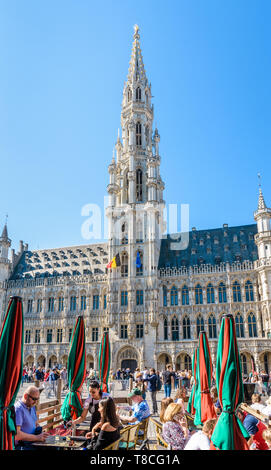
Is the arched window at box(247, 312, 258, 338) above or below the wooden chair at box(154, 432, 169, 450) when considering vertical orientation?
above

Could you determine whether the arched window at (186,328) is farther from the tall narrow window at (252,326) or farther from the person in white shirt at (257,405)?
the person in white shirt at (257,405)

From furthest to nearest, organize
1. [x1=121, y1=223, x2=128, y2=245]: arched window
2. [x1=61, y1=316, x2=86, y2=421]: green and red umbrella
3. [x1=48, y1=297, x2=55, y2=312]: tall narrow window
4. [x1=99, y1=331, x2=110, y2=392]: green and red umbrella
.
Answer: [x1=48, y1=297, x2=55, y2=312]: tall narrow window → [x1=121, y1=223, x2=128, y2=245]: arched window → [x1=99, y1=331, x2=110, y2=392]: green and red umbrella → [x1=61, y1=316, x2=86, y2=421]: green and red umbrella

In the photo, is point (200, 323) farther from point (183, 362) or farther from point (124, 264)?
point (124, 264)

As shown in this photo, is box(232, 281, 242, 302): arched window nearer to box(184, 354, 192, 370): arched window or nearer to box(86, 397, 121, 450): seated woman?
box(184, 354, 192, 370): arched window

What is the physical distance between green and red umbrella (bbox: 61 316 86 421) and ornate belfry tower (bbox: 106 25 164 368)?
3287 cm

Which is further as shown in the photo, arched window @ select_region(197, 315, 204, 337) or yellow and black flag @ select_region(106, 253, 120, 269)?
yellow and black flag @ select_region(106, 253, 120, 269)

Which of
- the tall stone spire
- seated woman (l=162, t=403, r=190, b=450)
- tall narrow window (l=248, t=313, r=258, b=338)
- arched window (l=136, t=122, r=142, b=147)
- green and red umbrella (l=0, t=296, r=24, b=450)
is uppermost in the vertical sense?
the tall stone spire

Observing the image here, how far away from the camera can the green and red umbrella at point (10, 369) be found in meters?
6.37

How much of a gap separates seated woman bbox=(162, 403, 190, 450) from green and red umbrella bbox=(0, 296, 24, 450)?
3040 millimetres

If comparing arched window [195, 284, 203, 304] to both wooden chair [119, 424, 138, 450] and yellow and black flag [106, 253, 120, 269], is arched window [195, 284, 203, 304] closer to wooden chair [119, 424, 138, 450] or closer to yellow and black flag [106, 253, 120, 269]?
→ yellow and black flag [106, 253, 120, 269]

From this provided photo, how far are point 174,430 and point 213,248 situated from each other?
143ft

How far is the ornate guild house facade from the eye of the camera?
4297cm

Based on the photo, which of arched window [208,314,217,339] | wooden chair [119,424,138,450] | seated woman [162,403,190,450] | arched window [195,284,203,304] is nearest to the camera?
seated woman [162,403,190,450]

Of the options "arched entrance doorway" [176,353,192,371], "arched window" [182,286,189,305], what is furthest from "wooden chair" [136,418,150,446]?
"arched window" [182,286,189,305]
